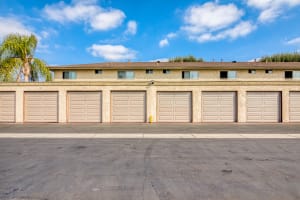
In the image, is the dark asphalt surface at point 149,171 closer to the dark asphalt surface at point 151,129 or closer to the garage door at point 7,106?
the dark asphalt surface at point 151,129

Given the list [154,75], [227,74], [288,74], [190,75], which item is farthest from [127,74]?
[288,74]

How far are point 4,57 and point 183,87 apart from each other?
80.0ft

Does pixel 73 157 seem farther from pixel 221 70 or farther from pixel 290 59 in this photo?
pixel 290 59

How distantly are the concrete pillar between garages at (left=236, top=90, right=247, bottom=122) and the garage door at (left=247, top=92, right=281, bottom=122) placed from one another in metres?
0.42

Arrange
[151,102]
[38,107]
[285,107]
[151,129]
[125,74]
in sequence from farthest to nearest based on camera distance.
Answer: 1. [125,74]
2. [38,107]
3. [151,102]
4. [285,107]
5. [151,129]

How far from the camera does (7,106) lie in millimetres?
17609

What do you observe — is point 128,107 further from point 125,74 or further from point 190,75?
point 190,75

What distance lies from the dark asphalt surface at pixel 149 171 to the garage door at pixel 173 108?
874cm

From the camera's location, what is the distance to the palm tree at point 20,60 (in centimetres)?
2516

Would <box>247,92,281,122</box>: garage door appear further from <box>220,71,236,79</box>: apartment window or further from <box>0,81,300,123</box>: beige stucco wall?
<box>220,71,236,79</box>: apartment window

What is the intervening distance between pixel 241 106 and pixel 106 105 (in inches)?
490

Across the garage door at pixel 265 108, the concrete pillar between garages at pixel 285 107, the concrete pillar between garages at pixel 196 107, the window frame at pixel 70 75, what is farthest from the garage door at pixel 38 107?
the concrete pillar between garages at pixel 285 107

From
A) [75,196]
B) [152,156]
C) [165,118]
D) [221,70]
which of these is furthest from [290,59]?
[75,196]

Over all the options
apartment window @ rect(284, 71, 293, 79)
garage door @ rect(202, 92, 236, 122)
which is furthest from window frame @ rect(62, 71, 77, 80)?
apartment window @ rect(284, 71, 293, 79)
